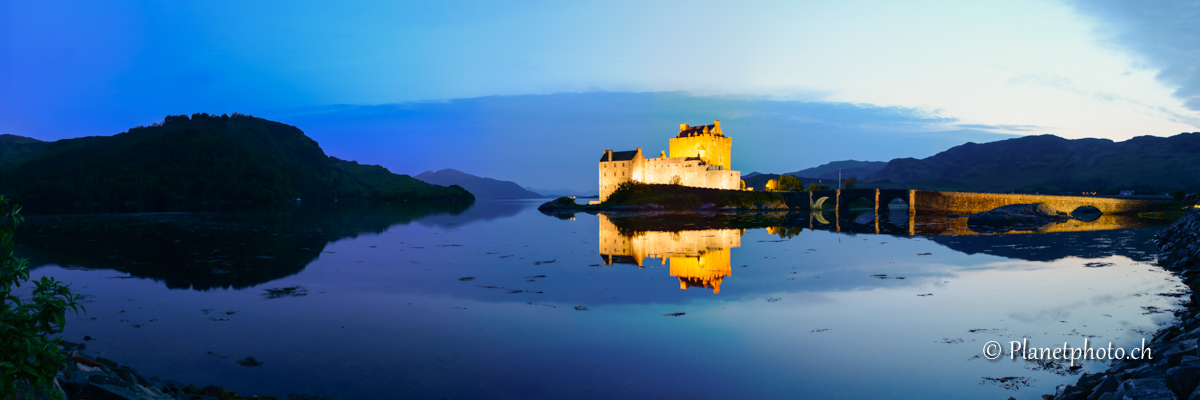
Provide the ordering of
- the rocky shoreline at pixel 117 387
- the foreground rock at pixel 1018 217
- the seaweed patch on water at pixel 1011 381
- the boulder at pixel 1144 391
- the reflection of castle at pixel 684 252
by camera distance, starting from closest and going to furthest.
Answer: the boulder at pixel 1144 391 → the rocky shoreline at pixel 117 387 → the seaweed patch on water at pixel 1011 381 → the reflection of castle at pixel 684 252 → the foreground rock at pixel 1018 217

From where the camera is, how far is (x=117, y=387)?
288 inches

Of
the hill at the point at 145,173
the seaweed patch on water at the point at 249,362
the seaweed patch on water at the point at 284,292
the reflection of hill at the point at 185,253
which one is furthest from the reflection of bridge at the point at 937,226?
the hill at the point at 145,173

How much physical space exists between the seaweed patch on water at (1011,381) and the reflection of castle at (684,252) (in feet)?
30.5

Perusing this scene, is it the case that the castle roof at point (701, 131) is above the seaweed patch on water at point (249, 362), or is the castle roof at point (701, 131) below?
above

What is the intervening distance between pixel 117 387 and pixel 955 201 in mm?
93130

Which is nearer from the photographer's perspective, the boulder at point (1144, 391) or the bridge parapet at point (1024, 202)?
the boulder at point (1144, 391)

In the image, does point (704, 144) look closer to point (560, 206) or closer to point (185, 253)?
point (560, 206)

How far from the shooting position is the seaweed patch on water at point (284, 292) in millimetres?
17766

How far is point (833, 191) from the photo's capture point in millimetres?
96250

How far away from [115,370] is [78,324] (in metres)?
7.10

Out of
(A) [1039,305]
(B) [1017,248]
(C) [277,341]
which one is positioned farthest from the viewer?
(B) [1017,248]

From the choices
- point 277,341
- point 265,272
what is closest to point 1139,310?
point 277,341

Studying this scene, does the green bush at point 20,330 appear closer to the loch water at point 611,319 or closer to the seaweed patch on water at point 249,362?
the loch water at point 611,319

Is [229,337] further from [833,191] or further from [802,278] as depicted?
[833,191]
